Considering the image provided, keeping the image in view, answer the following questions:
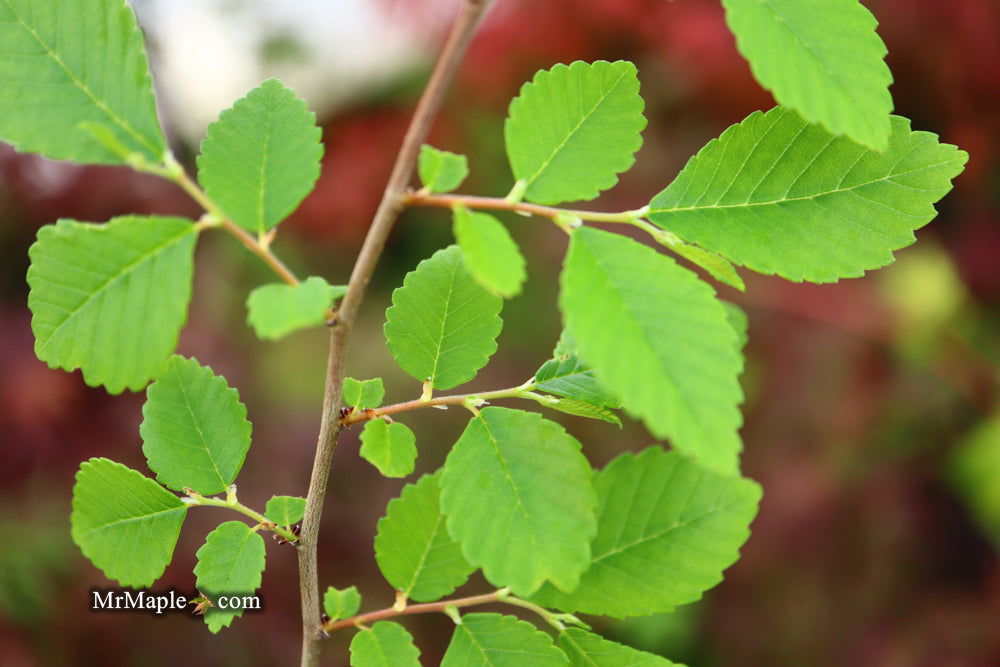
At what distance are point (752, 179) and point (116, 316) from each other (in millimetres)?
342

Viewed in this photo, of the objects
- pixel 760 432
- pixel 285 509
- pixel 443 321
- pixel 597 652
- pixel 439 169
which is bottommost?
pixel 760 432

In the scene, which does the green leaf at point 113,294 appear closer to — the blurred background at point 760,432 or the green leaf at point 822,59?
the green leaf at point 822,59

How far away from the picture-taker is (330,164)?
11.7 feet

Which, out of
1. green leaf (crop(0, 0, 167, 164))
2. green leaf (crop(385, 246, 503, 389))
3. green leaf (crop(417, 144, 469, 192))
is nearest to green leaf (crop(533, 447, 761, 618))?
green leaf (crop(385, 246, 503, 389))

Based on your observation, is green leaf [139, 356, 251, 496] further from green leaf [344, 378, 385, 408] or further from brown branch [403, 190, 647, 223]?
brown branch [403, 190, 647, 223]

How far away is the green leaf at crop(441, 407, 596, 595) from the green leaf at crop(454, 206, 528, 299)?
109 mm

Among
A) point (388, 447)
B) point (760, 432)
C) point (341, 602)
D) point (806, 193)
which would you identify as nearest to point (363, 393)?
point (388, 447)

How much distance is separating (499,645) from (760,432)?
1725 millimetres

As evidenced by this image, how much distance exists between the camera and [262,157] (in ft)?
1.53

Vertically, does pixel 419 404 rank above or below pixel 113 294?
below

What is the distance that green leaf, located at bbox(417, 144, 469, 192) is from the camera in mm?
416

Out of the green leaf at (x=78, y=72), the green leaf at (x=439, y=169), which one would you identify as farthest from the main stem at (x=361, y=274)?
the green leaf at (x=78, y=72)

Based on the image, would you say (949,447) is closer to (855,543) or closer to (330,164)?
(855,543)

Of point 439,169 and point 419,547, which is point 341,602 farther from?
point 439,169
